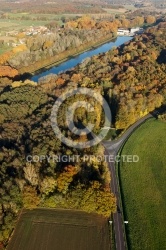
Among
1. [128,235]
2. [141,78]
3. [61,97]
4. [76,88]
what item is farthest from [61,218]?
[141,78]

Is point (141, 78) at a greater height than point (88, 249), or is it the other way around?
point (141, 78)

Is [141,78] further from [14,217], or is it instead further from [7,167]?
[14,217]

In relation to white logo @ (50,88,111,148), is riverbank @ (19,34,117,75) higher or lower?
higher

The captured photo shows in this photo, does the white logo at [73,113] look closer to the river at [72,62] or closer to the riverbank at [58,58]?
the river at [72,62]

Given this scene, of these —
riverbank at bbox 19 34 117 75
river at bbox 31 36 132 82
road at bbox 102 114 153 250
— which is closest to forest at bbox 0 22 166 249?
road at bbox 102 114 153 250

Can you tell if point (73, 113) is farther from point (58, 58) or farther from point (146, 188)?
point (58, 58)

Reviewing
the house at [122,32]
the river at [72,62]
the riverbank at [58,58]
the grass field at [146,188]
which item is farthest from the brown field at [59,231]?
the house at [122,32]

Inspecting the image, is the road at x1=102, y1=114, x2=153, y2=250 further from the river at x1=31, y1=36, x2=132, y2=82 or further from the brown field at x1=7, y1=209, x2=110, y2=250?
the river at x1=31, y1=36, x2=132, y2=82
